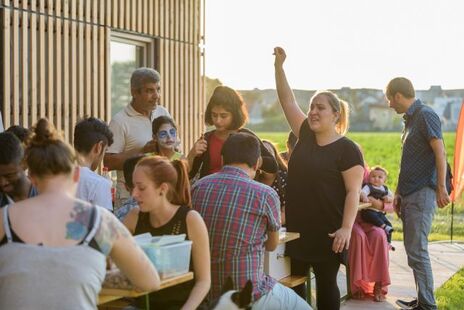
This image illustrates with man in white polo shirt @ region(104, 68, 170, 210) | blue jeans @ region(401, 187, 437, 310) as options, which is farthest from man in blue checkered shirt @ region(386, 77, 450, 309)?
man in white polo shirt @ region(104, 68, 170, 210)

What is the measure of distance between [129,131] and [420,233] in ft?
7.89

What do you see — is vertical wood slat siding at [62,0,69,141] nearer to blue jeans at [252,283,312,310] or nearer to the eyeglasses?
the eyeglasses

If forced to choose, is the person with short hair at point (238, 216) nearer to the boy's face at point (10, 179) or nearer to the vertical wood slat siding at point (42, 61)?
the boy's face at point (10, 179)

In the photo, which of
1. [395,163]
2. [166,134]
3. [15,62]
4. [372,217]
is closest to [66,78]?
[15,62]

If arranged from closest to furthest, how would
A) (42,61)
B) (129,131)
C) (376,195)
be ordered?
1. (129,131)
2. (376,195)
3. (42,61)

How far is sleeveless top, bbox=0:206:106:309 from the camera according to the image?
2914 millimetres

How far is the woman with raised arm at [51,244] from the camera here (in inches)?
115

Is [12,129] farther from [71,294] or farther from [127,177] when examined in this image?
[71,294]

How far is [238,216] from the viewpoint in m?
4.53

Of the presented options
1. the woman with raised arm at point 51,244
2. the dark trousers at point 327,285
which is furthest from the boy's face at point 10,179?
the dark trousers at point 327,285

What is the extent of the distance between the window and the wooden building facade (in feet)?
0.04

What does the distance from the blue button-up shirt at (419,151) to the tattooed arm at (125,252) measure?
3.94 m

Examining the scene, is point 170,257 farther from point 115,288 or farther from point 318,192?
point 318,192

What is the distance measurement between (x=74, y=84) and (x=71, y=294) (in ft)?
23.5
